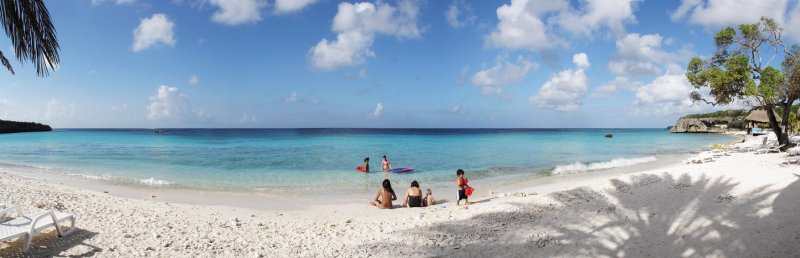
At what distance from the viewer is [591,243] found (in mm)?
7219

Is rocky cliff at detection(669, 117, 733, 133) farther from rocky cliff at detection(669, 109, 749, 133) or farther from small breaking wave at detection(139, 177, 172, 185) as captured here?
small breaking wave at detection(139, 177, 172, 185)

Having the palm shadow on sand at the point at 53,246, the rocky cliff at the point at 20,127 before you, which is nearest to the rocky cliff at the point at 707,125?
the palm shadow on sand at the point at 53,246

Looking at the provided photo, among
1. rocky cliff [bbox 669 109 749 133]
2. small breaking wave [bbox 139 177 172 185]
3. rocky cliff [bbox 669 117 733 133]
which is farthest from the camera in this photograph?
rocky cliff [bbox 669 117 733 133]

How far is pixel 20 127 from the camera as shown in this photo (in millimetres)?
109500

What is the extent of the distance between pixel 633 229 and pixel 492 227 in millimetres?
2634

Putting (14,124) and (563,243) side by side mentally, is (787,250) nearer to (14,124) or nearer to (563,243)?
(563,243)

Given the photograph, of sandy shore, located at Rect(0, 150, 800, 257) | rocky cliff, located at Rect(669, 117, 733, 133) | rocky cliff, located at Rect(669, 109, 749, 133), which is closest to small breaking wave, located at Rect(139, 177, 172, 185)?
sandy shore, located at Rect(0, 150, 800, 257)

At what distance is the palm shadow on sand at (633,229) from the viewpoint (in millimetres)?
6754

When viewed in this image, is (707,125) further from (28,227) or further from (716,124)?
(28,227)

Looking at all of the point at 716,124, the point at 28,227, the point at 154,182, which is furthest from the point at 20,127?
the point at 716,124

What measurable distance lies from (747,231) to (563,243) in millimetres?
3151

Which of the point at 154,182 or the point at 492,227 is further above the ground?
the point at 492,227

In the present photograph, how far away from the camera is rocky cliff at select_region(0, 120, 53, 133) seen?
99250mm

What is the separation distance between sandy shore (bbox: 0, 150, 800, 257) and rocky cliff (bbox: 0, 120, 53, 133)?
122 metres
